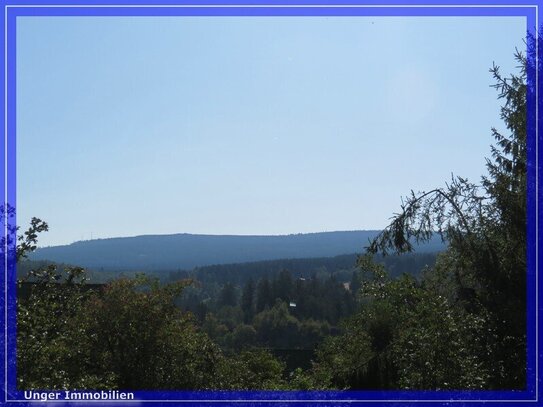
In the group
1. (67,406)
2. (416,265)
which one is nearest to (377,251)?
(416,265)

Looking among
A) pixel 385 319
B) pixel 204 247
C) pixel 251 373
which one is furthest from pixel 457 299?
pixel 204 247

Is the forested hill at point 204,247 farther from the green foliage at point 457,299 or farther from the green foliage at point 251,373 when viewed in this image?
the green foliage at point 251,373

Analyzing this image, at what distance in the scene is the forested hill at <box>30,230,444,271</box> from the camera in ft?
25.5

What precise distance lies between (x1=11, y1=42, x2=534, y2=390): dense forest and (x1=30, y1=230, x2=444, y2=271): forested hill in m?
0.33

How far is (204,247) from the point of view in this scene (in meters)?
14.9

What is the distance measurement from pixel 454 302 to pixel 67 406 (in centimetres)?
339

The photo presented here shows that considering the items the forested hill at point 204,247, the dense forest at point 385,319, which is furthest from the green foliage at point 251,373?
the forested hill at point 204,247

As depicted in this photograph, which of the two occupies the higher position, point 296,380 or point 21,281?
point 21,281

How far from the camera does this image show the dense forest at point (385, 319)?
5449 mm

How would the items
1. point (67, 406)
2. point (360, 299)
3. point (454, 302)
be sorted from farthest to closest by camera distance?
point (360, 299), point (454, 302), point (67, 406)

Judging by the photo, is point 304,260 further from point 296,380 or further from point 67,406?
point 67,406

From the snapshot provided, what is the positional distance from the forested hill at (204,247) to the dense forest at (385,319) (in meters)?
0.33

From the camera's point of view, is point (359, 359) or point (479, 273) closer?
point (479, 273)

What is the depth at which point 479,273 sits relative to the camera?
644 centimetres
